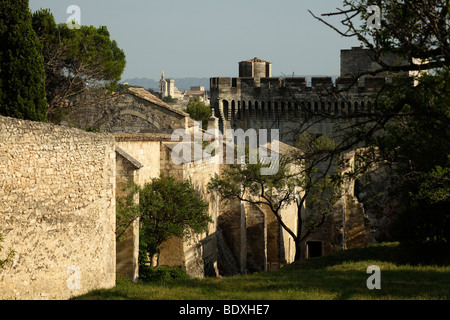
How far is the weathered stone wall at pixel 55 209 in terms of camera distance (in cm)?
1058

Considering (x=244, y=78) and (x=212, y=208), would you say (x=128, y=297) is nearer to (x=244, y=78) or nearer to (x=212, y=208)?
(x=212, y=208)

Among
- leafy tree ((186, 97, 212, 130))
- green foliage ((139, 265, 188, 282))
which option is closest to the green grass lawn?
green foliage ((139, 265, 188, 282))

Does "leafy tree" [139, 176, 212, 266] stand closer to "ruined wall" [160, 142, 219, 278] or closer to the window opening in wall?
"ruined wall" [160, 142, 219, 278]

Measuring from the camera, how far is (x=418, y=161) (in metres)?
15.6

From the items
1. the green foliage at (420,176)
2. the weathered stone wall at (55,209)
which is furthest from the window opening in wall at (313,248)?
the weathered stone wall at (55,209)

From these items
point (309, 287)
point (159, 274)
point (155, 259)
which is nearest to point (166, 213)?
point (155, 259)

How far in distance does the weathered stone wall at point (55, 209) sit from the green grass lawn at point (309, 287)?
2.81 feet

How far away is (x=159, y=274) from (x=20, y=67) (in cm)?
700

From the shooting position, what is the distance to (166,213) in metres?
20.0

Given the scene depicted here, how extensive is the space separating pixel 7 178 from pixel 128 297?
2709mm

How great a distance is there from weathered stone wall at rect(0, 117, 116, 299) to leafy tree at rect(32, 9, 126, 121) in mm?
10744

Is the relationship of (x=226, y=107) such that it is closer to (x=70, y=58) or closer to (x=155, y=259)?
(x=70, y=58)

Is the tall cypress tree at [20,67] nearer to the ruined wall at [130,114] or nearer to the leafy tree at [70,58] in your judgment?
the leafy tree at [70,58]
